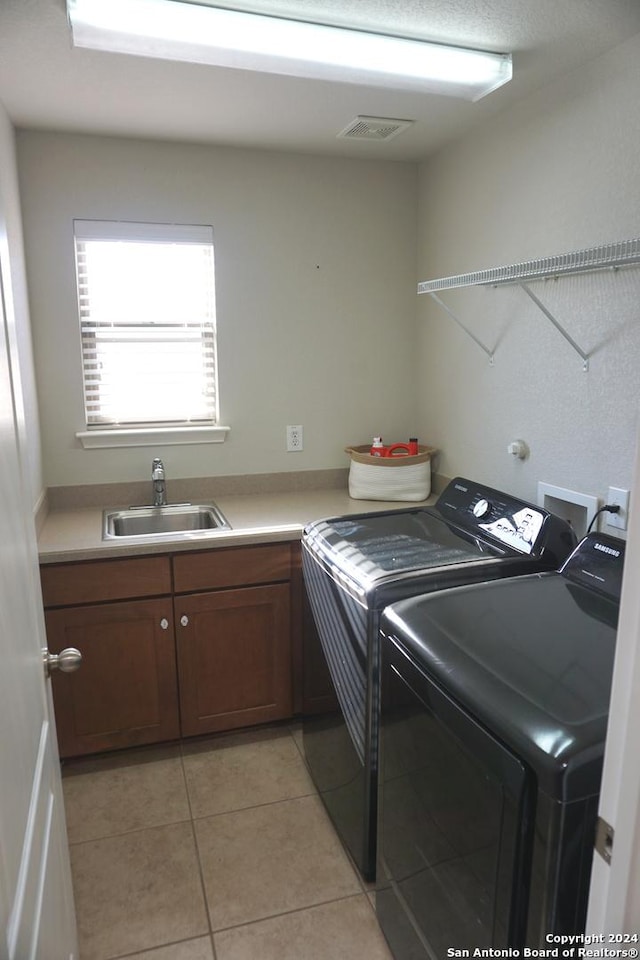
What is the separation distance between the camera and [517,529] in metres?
2.03

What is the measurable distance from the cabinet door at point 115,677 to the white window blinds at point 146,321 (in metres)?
0.90

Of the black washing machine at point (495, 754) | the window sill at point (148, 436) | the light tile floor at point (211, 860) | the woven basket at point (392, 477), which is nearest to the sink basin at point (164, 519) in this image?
the window sill at point (148, 436)

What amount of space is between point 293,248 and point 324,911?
2.47 meters

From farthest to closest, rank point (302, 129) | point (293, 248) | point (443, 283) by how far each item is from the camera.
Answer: point (293, 248)
point (302, 129)
point (443, 283)

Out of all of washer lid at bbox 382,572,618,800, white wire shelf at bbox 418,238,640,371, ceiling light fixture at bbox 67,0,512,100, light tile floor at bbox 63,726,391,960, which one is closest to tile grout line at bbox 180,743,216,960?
light tile floor at bbox 63,726,391,960

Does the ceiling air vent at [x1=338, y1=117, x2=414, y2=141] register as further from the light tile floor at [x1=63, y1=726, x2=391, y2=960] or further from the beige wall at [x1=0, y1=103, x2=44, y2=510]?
the light tile floor at [x1=63, y1=726, x2=391, y2=960]

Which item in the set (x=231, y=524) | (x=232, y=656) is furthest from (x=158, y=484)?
(x=232, y=656)

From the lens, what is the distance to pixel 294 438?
2.99 m

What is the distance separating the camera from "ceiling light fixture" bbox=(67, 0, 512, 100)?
1569mm

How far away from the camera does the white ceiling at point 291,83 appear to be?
1.62 metres

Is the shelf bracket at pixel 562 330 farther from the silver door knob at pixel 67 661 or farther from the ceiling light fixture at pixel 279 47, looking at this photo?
the silver door knob at pixel 67 661

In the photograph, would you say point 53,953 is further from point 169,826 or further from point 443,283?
point 443,283

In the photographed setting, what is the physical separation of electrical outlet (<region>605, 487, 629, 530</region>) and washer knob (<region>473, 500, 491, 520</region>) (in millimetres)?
404

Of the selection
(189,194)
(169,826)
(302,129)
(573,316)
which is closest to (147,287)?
(189,194)
